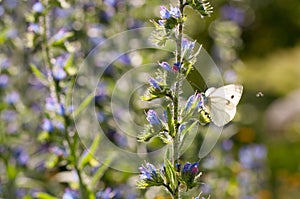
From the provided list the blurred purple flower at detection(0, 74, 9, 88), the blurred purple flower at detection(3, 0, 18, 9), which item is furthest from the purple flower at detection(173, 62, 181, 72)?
the blurred purple flower at detection(3, 0, 18, 9)

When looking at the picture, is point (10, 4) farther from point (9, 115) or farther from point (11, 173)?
point (11, 173)

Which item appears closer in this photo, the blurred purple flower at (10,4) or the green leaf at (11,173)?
the green leaf at (11,173)

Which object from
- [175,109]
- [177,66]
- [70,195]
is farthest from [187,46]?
[70,195]

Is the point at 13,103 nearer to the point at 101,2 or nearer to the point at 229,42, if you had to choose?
the point at 101,2

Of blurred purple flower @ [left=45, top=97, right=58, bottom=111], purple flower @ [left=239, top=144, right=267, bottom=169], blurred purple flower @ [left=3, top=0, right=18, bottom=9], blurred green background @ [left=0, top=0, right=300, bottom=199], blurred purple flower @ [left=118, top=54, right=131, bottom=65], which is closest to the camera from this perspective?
blurred purple flower @ [left=45, top=97, right=58, bottom=111]

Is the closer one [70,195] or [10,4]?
[70,195]

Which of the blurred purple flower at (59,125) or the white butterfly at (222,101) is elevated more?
the white butterfly at (222,101)

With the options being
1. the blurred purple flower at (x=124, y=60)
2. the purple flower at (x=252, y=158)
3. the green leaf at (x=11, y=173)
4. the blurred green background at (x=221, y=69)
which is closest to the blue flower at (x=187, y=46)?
the blurred green background at (x=221, y=69)

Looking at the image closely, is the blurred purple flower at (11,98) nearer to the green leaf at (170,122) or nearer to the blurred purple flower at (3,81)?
the blurred purple flower at (3,81)

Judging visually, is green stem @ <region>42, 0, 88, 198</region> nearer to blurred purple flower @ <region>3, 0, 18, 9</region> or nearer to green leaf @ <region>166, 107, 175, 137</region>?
green leaf @ <region>166, 107, 175, 137</region>
